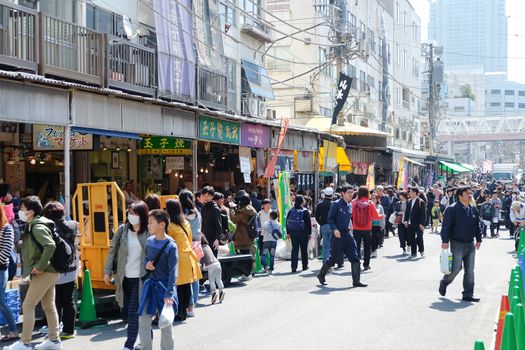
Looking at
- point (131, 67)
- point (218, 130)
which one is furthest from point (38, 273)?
point (218, 130)

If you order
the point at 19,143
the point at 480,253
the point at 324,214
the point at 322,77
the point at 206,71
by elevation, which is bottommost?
the point at 480,253

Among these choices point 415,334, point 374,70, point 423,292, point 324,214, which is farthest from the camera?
point 374,70

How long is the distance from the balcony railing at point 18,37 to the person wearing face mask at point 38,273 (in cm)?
447

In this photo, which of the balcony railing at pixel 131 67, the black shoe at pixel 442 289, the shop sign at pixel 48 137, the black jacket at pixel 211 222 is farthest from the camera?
the balcony railing at pixel 131 67

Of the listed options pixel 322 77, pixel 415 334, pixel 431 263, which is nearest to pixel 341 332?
pixel 415 334

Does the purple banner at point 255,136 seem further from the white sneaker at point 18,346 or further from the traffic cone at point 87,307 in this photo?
the white sneaker at point 18,346

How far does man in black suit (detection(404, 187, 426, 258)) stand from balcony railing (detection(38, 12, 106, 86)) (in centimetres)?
867

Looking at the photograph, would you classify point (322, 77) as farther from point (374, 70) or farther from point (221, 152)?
point (221, 152)

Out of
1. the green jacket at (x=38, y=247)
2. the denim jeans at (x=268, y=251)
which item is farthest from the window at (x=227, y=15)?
the green jacket at (x=38, y=247)

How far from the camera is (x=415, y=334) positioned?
30.4 ft

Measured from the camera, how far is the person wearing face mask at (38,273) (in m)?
8.35

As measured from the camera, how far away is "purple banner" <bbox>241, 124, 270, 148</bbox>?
20.8m

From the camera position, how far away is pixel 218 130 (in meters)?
18.9

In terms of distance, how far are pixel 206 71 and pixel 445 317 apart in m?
11.6
